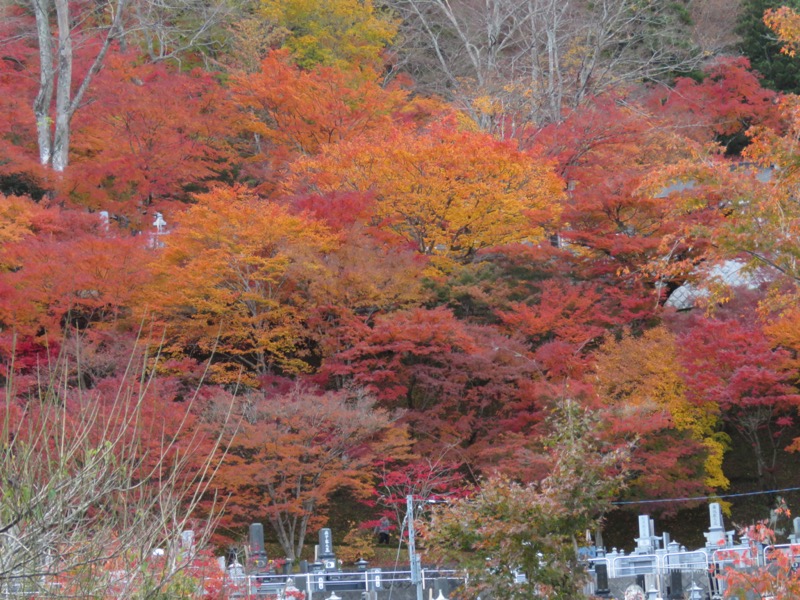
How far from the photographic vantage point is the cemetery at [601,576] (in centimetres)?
1441

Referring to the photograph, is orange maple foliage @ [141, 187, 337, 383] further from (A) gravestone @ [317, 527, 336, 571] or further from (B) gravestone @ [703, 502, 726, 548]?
(B) gravestone @ [703, 502, 726, 548]

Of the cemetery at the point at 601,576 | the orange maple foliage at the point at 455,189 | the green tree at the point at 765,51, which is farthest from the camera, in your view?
the green tree at the point at 765,51

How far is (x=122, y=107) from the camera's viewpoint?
111 feet

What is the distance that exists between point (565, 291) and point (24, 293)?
13002mm

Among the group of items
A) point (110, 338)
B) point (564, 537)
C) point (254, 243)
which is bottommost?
point (564, 537)

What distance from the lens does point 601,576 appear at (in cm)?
1448

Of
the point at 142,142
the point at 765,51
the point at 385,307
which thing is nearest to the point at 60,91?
the point at 142,142

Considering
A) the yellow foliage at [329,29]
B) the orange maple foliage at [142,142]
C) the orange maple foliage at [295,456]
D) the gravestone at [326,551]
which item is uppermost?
the yellow foliage at [329,29]

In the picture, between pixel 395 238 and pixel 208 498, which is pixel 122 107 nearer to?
pixel 395 238

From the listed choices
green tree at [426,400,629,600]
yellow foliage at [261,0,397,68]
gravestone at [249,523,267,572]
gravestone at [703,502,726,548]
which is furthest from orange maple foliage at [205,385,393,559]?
yellow foliage at [261,0,397,68]

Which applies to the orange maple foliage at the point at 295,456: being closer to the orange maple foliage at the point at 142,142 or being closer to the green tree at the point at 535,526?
the green tree at the point at 535,526

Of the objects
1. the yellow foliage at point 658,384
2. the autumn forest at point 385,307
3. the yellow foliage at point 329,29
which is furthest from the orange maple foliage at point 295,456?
the yellow foliage at point 329,29

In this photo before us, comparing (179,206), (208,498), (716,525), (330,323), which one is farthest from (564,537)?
(179,206)

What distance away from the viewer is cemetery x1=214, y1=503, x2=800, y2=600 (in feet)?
47.3
